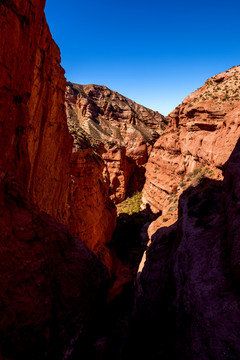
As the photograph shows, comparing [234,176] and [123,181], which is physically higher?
[234,176]

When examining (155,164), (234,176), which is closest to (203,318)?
(234,176)

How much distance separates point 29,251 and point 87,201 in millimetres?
17402

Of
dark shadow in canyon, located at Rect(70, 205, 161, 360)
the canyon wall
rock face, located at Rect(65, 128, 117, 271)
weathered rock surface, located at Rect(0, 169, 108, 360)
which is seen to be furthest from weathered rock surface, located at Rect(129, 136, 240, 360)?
rock face, located at Rect(65, 128, 117, 271)

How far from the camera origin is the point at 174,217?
18.5 metres

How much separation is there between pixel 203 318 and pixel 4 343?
5518mm

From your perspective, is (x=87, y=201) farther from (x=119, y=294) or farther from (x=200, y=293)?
(x=200, y=293)

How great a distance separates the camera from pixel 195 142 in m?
22.8

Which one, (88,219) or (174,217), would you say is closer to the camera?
(174,217)

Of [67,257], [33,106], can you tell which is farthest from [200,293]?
[33,106]

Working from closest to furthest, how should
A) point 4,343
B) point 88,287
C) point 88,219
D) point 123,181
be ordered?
point 4,343 → point 88,287 → point 88,219 → point 123,181

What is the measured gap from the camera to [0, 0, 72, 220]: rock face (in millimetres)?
7496

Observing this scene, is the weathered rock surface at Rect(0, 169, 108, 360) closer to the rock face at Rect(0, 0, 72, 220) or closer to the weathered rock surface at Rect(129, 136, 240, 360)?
the rock face at Rect(0, 0, 72, 220)

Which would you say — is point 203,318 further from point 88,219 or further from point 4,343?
point 88,219

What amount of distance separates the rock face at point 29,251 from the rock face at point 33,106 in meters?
0.04
